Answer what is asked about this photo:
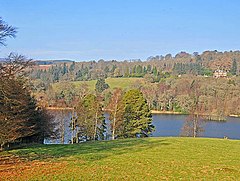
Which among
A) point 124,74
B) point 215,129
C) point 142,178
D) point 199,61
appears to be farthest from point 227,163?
point 199,61

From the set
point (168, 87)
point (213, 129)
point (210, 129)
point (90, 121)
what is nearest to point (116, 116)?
point (90, 121)

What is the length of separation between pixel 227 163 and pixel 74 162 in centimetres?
741

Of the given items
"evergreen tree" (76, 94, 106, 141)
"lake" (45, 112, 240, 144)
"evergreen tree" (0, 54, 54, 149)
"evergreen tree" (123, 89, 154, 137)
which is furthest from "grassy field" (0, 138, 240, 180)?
"lake" (45, 112, 240, 144)

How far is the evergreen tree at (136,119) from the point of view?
35062mm

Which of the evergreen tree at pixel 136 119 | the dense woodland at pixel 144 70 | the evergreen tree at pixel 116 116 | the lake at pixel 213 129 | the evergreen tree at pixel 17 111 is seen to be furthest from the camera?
the dense woodland at pixel 144 70

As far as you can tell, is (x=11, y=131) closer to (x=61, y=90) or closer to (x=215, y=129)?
(x=215, y=129)

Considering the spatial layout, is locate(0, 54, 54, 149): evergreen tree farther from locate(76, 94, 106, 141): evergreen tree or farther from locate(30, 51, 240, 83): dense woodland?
locate(30, 51, 240, 83): dense woodland

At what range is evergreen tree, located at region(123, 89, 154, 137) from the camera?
Answer: 35.1 m

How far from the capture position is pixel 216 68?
428ft

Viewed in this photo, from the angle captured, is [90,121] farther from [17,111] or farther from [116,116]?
[17,111]

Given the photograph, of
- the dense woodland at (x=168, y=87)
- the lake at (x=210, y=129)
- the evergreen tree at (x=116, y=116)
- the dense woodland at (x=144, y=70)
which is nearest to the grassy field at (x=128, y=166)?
the evergreen tree at (x=116, y=116)

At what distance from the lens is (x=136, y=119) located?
35562mm

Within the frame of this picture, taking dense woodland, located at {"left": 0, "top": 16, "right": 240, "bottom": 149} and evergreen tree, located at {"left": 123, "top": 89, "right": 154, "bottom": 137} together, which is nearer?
dense woodland, located at {"left": 0, "top": 16, "right": 240, "bottom": 149}

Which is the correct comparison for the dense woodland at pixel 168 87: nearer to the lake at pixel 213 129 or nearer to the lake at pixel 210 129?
the lake at pixel 210 129
